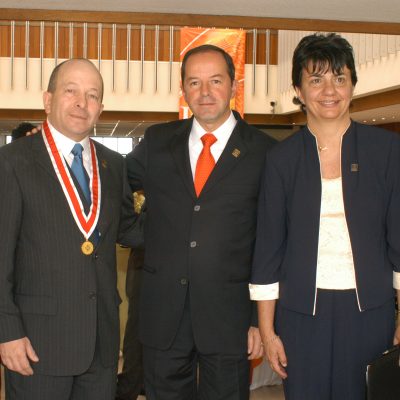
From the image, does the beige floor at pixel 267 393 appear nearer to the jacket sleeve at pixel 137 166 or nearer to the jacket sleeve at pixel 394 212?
the jacket sleeve at pixel 137 166

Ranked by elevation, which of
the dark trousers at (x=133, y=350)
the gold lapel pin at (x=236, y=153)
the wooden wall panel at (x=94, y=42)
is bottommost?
the dark trousers at (x=133, y=350)

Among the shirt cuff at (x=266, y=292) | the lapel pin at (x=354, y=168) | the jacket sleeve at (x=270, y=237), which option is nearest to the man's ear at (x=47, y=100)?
the jacket sleeve at (x=270, y=237)

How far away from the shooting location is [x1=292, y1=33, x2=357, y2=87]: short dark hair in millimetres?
2027

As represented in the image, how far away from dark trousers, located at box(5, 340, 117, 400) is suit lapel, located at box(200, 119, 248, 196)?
2.36 ft

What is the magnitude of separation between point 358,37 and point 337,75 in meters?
6.93

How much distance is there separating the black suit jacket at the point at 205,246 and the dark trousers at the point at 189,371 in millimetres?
39

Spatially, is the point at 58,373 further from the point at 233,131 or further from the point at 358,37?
the point at 358,37

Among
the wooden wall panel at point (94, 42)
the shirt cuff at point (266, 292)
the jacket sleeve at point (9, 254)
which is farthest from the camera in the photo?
the wooden wall panel at point (94, 42)

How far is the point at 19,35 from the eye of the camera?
9820 mm

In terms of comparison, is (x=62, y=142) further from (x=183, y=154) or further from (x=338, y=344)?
(x=338, y=344)

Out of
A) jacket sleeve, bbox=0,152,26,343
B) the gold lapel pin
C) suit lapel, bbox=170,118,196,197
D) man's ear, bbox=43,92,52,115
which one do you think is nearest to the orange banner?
suit lapel, bbox=170,118,196,197

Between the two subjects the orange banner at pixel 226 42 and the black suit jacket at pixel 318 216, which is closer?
the black suit jacket at pixel 318 216

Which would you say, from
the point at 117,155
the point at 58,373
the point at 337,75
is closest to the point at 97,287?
the point at 58,373

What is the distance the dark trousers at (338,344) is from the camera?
1.96m
